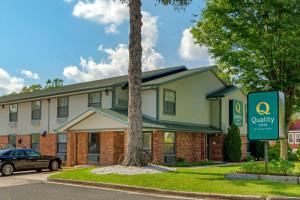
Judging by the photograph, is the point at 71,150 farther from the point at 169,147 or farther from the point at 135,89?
the point at 135,89

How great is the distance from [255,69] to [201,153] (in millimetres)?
8700

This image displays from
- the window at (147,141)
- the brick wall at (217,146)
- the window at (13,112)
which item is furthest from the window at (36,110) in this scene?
the brick wall at (217,146)

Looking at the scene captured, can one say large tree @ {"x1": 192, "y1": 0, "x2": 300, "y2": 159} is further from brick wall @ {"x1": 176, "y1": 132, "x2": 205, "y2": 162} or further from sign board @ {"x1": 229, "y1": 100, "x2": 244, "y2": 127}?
sign board @ {"x1": 229, "y1": 100, "x2": 244, "y2": 127}

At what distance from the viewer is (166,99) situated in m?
28.5

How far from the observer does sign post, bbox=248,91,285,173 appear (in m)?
16.4

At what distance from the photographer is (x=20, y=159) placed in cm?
2319

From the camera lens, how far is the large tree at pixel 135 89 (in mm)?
19906

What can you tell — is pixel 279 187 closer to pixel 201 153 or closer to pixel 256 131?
pixel 256 131

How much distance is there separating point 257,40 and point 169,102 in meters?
7.61

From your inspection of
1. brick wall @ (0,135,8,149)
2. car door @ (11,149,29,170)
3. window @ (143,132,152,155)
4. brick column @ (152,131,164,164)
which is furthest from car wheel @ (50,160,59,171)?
brick wall @ (0,135,8,149)

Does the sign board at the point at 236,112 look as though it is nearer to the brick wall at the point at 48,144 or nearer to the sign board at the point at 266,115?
the brick wall at the point at 48,144

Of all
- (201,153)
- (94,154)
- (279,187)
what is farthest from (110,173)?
(201,153)

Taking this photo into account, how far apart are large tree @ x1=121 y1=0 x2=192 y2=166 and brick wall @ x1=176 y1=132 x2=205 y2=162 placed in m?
9.55

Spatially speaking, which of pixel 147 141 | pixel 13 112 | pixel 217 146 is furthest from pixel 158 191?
pixel 13 112
